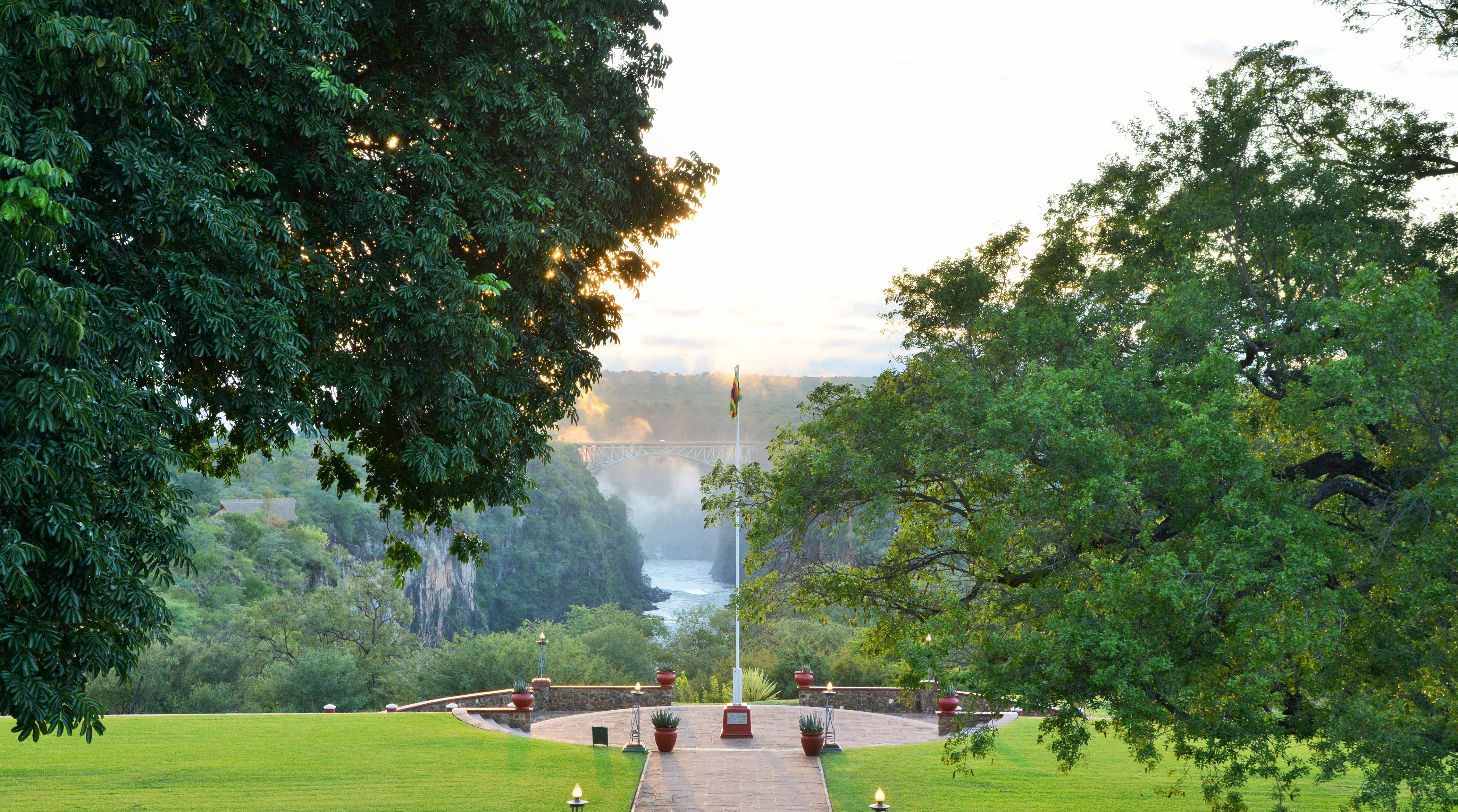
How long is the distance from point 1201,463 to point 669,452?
64.6 meters

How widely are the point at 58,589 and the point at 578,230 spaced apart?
5.47 meters

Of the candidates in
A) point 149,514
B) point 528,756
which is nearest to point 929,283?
point 149,514

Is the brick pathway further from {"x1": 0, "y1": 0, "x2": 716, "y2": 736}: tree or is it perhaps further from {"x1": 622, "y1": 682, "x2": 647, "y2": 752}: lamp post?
{"x1": 0, "y1": 0, "x2": 716, "y2": 736}: tree

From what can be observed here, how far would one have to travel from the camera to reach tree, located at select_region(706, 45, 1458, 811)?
299 inches

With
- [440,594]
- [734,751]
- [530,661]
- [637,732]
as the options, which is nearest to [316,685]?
[530,661]

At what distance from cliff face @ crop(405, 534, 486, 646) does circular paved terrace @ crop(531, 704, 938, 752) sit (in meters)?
43.5

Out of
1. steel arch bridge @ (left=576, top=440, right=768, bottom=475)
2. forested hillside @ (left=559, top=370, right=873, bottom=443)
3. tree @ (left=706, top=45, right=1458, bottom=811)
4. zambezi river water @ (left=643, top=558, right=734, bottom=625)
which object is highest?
forested hillside @ (left=559, top=370, right=873, bottom=443)

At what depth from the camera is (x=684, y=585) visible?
112m

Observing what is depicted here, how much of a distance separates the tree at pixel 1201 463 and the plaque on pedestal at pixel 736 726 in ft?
28.0

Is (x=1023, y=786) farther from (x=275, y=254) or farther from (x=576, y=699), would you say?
(x=576, y=699)

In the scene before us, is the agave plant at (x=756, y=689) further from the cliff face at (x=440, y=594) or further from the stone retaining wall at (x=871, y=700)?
the cliff face at (x=440, y=594)

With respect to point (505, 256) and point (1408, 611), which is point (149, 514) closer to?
point (505, 256)

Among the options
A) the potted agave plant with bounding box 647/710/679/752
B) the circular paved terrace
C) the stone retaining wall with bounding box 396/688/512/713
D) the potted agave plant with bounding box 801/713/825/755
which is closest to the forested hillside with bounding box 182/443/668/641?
the stone retaining wall with bounding box 396/688/512/713

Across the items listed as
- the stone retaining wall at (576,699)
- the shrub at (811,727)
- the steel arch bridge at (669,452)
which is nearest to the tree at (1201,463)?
the shrub at (811,727)
